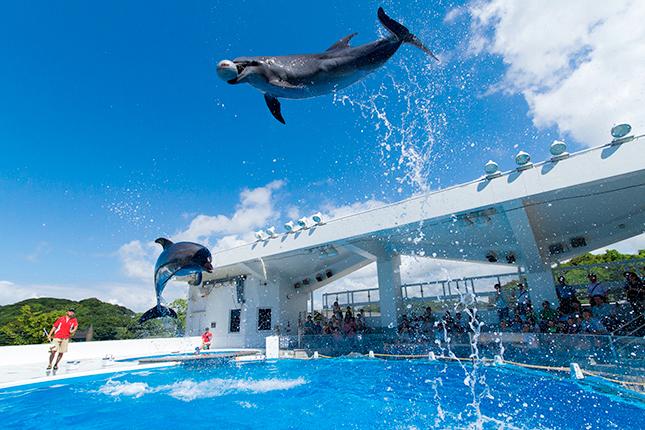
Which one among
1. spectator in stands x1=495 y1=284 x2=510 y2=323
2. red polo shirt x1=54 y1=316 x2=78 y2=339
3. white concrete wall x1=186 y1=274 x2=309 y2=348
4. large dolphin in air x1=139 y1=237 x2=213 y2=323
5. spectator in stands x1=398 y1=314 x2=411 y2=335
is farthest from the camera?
white concrete wall x1=186 y1=274 x2=309 y2=348

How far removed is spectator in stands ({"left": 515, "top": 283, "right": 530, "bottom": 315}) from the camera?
10.9 m

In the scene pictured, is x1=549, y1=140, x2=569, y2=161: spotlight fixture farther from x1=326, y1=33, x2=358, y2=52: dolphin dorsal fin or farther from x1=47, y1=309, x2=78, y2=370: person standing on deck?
x1=47, y1=309, x2=78, y2=370: person standing on deck

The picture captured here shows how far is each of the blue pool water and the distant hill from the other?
4400mm

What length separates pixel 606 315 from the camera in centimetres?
881

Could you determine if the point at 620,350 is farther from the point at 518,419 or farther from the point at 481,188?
the point at 481,188

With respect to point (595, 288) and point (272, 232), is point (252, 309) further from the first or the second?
point (595, 288)

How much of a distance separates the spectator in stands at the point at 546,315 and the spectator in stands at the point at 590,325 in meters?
0.93

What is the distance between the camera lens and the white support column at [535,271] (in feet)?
33.6

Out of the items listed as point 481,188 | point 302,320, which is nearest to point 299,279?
point 302,320

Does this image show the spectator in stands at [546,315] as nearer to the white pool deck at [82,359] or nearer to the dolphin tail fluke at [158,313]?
the dolphin tail fluke at [158,313]

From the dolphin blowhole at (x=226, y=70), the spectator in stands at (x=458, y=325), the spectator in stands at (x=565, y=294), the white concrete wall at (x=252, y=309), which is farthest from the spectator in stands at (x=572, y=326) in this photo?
the white concrete wall at (x=252, y=309)

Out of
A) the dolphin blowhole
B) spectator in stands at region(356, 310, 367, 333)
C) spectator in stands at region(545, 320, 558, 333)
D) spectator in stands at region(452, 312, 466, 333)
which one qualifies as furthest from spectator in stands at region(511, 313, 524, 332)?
the dolphin blowhole

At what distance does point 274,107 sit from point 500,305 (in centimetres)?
1093

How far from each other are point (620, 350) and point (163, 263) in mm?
7499
